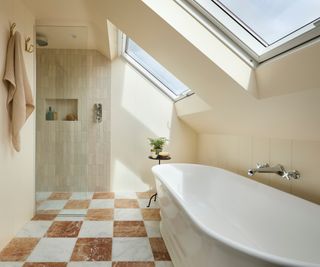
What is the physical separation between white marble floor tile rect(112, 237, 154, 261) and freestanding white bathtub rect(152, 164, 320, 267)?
20cm

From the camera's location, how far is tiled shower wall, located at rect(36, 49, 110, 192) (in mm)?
3184

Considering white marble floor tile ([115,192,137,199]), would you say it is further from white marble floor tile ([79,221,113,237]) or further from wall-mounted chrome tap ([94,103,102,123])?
wall-mounted chrome tap ([94,103,102,123])

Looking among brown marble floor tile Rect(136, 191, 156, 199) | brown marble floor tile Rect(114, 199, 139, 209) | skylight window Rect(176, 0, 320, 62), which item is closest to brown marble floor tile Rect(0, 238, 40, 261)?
brown marble floor tile Rect(114, 199, 139, 209)

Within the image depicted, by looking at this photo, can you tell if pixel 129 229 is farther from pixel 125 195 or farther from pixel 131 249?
pixel 125 195

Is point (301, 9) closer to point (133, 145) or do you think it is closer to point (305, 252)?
point (305, 252)

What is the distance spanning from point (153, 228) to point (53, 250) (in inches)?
39.4

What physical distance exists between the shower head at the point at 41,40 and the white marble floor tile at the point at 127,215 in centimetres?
230

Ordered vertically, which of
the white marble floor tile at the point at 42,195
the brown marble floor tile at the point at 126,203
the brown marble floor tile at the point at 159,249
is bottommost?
the brown marble floor tile at the point at 159,249

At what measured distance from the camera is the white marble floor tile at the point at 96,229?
97.7 inches

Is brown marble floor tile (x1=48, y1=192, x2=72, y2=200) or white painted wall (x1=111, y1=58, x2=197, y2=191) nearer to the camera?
brown marble floor tile (x1=48, y1=192, x2=72, y2=200)

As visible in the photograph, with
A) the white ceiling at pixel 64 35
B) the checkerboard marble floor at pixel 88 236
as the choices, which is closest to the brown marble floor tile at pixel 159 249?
the checkerboard marble floor at pixel 88 236

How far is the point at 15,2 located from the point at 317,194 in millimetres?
3038

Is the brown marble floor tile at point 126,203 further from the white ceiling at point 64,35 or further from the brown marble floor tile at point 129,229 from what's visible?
the white ceiling at point 64,35

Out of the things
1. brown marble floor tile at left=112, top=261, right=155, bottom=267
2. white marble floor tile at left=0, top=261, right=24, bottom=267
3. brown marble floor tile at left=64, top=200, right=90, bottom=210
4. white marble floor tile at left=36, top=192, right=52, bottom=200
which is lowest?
brown marble floor tile at left=112, top=261, right=155, bottom=267
